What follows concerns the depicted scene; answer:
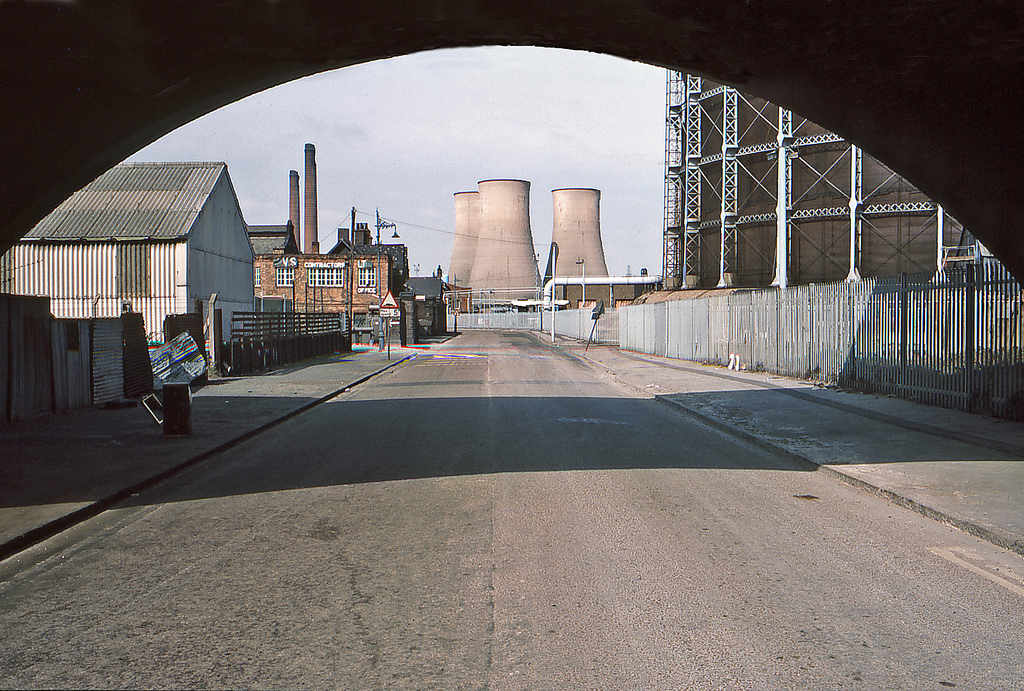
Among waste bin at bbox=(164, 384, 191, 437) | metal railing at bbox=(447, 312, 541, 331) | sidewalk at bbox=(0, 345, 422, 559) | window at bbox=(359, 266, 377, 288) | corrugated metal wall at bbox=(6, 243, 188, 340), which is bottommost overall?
sidewalk at bbox=(0, 345, 422, 559)

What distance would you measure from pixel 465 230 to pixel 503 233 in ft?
38.1

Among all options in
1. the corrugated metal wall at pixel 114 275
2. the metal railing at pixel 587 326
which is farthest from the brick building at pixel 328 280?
the corrugated metal wall at pixel 114 275

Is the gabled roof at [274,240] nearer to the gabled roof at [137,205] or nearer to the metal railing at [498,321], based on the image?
the metal railing at [498,321]

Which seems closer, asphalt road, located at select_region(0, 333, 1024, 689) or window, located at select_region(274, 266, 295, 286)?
asphalt road, located at select_region(0, 333, 1024, 689)

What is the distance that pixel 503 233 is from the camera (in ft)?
248

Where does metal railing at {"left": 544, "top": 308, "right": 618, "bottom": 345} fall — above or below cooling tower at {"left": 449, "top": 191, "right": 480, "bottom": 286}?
below

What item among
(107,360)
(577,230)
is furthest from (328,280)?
(107,360)

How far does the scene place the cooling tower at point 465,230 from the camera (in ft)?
280

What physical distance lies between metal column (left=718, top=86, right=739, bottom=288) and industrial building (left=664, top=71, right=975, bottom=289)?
60mm

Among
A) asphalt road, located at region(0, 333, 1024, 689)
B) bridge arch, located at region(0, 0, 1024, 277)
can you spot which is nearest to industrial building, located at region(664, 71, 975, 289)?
bridge arch, located at region(0, 0, 1024, 277)

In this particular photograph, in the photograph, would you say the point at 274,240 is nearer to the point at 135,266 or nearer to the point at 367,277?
the point at 367,277

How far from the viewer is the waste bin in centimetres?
1200

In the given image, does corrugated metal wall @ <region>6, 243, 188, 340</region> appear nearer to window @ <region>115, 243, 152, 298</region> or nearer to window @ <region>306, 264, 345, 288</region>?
window @ <region>115, 243, 152, 298</region>

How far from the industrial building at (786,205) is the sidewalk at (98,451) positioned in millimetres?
30681
